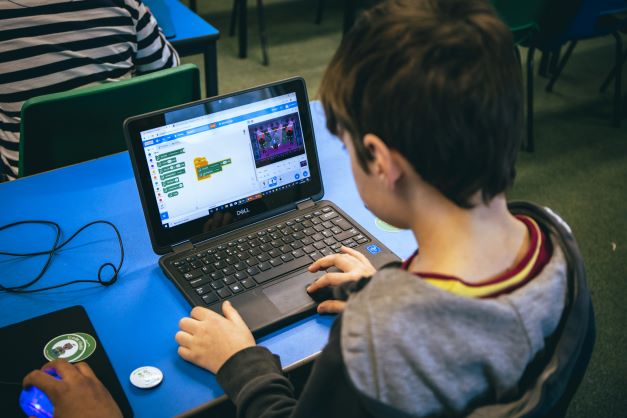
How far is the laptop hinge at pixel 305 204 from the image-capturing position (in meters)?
1.24

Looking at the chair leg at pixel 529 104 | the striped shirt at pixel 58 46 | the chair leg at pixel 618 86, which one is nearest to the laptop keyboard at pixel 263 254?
the striped shirt at pixel 58 46

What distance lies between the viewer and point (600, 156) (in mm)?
2850

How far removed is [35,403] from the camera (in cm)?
84

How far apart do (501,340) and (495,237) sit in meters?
0.13

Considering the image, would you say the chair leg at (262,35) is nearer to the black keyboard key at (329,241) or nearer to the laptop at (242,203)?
the laptop at (242,203)

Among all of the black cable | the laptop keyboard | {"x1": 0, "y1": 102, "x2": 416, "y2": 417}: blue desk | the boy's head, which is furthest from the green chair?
the boy's head

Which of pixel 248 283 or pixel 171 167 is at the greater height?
pixel 171 167

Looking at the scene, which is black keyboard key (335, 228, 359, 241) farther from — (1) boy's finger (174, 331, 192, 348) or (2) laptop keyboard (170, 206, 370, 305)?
(1) boy's finger (174, 331, 192, 348)

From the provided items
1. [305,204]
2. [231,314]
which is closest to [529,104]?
[305,204]

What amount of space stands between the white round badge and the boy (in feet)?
0.88

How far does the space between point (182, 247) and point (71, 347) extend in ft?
0.89

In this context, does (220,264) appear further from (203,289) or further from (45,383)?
(45,383)

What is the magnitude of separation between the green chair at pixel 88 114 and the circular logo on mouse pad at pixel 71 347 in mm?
600

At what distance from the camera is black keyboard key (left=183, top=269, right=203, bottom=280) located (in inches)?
41.9
